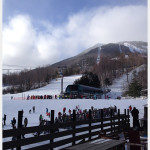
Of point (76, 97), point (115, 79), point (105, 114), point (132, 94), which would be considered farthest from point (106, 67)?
point (105, 114)

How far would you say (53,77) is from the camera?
122 metres

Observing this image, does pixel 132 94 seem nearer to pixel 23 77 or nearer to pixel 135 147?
pixel 135 147

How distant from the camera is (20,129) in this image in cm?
449

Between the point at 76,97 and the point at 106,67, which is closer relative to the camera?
the point at 76,97

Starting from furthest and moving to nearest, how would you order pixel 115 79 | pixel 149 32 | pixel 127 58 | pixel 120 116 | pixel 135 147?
pixel 127 58, pixel 115 79, pixel 120 116, pixel 135 147, pixel 149 32

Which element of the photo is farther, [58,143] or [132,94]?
[132,94]

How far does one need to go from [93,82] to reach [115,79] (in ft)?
143

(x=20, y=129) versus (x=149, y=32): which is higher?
(x=149, y=32)

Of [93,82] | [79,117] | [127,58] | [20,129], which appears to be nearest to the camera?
[20,129]

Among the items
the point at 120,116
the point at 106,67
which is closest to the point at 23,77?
the point at 106,67

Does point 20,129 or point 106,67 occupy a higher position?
point 106,67

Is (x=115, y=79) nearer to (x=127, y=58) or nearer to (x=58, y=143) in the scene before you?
(x=127, y=58)

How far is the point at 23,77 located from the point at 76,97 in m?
87.9

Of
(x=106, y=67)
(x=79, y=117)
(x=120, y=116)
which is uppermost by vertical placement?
(x=106, y=67)
